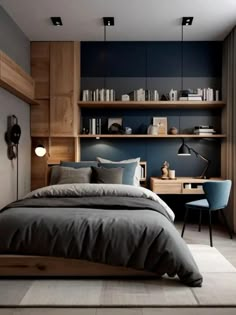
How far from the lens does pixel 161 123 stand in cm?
568

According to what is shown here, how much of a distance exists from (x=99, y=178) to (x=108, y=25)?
2079 mm

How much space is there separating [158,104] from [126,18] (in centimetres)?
129

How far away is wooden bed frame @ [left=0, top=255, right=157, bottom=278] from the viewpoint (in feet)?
9.73

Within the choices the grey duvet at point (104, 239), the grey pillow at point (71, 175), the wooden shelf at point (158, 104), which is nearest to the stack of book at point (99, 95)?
the wooden shelf at point (158, 104)

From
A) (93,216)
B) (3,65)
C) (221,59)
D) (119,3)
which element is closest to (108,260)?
(93,216)

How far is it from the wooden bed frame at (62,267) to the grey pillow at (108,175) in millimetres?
1687

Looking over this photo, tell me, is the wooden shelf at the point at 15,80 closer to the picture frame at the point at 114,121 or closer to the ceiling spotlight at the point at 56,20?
the ceiling spotlight at the point at 56,20

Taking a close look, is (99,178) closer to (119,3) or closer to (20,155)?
(20,155)

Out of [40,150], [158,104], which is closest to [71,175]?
[40,150]

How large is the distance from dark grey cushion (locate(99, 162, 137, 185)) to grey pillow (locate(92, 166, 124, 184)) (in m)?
0.11

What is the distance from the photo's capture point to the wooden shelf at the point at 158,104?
5.31 metres

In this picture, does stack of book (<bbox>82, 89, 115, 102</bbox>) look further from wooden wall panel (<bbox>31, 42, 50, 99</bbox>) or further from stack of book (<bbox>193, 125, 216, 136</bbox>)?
stack of book (<bbox>193, 125, 216, 136</bbox>)

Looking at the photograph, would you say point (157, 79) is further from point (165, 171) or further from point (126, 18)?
point (165, 171)

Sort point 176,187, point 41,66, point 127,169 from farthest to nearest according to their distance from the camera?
point 41,66 < point 176,187 < point 127,169
